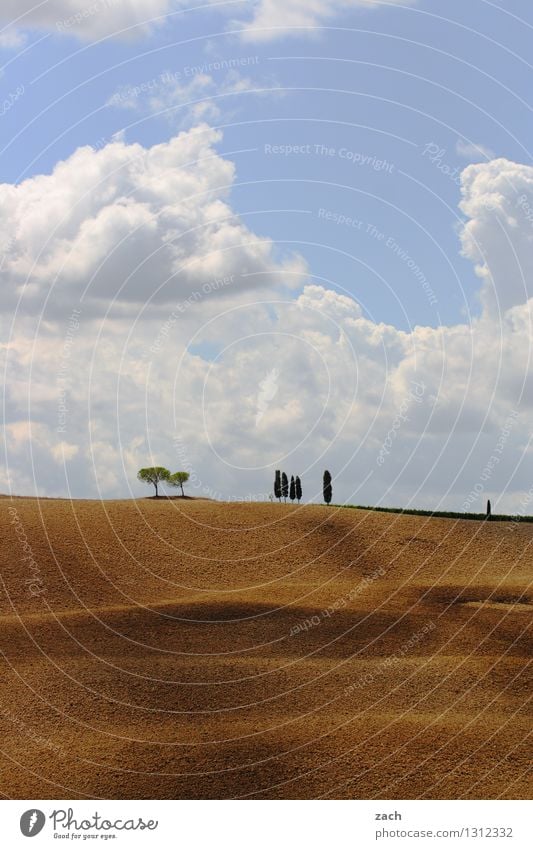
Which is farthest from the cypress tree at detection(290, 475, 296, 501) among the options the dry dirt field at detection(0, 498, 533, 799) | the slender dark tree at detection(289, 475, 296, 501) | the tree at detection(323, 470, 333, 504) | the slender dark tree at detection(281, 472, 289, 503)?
the dry dirt field at detection(0, 498, 533, 799)

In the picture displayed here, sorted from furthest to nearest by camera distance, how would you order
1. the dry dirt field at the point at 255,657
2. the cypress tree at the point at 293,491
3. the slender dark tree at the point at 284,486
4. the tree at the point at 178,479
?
1. the tree at the point at 178,479
2. the slender dark tree at the point at 284,486
3. the cypress tree at the point at 293,491
4. the dry dirt field at the point at 255,657

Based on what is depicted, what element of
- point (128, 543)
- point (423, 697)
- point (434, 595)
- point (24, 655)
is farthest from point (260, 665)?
point (128, 543)

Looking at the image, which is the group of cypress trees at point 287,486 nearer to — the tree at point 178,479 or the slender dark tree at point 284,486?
the slender dark tree at point 284,486

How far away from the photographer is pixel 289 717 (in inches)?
934

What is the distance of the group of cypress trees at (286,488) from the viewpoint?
203 feet

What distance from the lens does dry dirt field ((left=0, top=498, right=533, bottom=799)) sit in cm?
2102

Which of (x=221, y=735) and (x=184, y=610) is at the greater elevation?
(x=184, y=610)

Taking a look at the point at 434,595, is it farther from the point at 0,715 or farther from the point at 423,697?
the point at 0,715

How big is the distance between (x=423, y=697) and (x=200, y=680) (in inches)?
235
